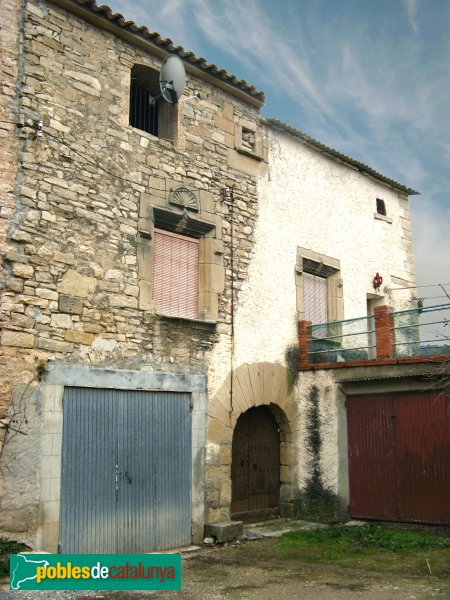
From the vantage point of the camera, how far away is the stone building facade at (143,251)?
24.5 ft

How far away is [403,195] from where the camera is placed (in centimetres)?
1443

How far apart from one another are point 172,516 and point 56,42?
649cm

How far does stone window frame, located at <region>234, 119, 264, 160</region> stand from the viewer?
1065 centimetres

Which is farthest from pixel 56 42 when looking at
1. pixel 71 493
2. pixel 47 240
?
pixel 71 493

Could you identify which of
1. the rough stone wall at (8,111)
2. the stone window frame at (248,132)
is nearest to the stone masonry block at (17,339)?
the rough stone wall at (8,111)

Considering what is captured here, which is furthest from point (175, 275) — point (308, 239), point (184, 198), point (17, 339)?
point (308, 239)

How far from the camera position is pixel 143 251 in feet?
29.2

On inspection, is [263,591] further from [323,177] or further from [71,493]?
[323,177]

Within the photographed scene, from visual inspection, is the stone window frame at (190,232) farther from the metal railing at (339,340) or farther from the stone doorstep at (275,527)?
the stone doorstep at (275,527)

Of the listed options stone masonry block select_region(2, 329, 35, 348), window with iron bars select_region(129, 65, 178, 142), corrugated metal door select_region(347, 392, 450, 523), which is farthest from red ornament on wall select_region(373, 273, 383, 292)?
stone masonry block select_region(2, 329, 35, 348)

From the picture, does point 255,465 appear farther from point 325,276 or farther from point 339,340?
point 325,276

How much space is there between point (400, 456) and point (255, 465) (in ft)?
7.57

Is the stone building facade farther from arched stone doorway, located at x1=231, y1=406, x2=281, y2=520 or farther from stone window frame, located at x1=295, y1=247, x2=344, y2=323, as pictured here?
arched stone doorway, located at x1=231, y1=406, x2=281, y2=520

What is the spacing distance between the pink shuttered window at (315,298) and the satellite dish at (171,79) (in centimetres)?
413
